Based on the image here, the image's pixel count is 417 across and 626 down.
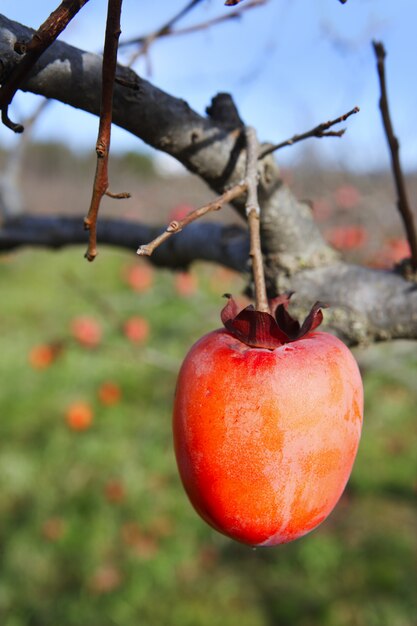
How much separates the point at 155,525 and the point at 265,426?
8.88 feet

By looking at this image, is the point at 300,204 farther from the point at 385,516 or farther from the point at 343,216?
the point at 343,216

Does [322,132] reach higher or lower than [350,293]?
higher

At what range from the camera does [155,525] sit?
10.4 feet

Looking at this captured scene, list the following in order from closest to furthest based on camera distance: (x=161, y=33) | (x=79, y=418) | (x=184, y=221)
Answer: (x=184, y=221) < (x=161, y=33) < (x=79, y=418)

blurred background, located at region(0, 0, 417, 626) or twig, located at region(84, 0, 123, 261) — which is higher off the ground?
twig, located at region(84, 0, 123, 261)

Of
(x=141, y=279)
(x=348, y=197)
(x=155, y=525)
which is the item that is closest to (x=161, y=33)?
(x=155, y=525)

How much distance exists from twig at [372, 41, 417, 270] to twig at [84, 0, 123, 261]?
0.48 meters

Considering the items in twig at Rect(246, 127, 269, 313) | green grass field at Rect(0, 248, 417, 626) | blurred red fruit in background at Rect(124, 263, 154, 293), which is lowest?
green grass field at Rect(0, 248, 417, 626)

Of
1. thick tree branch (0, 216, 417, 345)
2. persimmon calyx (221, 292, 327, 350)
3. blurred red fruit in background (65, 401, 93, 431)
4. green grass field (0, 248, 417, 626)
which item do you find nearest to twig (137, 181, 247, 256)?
persimmon calyx (221, 292, 327, 350)

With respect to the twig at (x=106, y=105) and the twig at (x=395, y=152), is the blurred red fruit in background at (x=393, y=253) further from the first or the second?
the twig at (x=106, y=105)

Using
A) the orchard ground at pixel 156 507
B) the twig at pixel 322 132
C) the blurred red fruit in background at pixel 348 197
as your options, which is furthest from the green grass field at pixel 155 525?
the twig at pixel 322 132

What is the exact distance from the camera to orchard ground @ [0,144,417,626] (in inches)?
104

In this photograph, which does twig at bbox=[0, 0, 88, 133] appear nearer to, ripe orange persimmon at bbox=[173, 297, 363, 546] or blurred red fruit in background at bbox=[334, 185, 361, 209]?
ripe orange persimmon at bbox=[173, 297, 363, 546]

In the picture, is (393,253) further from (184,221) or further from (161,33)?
(184,221)
